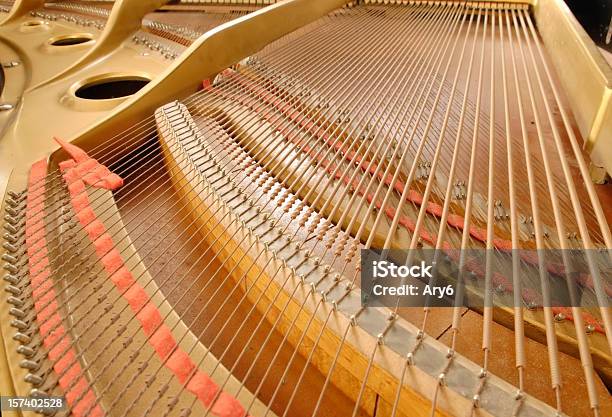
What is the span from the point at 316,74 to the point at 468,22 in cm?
143

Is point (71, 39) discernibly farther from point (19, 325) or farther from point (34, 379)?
point (34, 379)

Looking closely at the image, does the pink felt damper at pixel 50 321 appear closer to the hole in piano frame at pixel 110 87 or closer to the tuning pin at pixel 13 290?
the tuning pin at pixel 13 290

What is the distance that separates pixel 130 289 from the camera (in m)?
1.32

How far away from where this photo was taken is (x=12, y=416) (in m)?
0.96

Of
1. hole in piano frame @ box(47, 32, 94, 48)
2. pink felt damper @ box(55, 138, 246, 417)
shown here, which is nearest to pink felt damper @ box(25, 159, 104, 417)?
pink felt damper @ box(55, 138, 246, 417)

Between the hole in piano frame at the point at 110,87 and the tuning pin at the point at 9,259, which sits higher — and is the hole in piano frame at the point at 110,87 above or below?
above

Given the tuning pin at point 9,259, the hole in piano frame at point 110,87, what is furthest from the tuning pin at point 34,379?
the hole in piano frame at point 110,87

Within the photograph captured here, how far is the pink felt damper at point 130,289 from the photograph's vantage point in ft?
3.42

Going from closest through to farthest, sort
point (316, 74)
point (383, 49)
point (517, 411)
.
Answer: point (517, 411) → point (316, 74) → point (383, 49)

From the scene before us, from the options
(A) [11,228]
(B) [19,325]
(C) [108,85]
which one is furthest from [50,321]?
(C) [108,85]

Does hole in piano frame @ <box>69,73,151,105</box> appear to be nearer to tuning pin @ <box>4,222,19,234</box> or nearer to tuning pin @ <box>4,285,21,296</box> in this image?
tuning pin @ <box>4,222,19,234</box>

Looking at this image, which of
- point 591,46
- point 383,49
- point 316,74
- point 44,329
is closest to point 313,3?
point 383,49

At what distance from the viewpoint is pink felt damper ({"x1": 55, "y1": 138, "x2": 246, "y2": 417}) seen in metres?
1.04

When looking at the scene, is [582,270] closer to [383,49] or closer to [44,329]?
[44,329]
